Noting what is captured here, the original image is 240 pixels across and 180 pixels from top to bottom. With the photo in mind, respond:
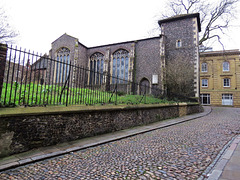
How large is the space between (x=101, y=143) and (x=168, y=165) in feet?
7.55

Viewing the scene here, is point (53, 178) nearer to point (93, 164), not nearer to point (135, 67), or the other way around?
point (93, 164)

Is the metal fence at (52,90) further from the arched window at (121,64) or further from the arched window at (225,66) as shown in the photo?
the arched window at (225,66)

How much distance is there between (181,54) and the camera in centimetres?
2045

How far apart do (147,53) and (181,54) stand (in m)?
4.47

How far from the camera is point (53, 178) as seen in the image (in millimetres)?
2709

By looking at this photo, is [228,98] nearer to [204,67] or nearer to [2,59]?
[204,67]

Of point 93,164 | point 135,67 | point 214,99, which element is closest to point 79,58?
point 135,67

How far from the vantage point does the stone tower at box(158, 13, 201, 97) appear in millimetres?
18703

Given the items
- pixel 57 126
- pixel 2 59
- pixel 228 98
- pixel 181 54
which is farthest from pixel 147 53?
pixel 2 59

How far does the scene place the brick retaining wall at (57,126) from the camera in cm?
362

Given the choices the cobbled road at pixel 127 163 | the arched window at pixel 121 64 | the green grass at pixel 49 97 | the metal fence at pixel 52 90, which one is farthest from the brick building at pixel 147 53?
the cobbled road at pixel 127 163

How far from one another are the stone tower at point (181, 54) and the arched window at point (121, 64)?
214 inches

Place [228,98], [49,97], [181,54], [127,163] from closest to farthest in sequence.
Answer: [127,163] → [49,97] → [181,54] → [228,98]

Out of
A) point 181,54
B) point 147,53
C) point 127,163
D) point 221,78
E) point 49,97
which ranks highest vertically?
point 147,53
